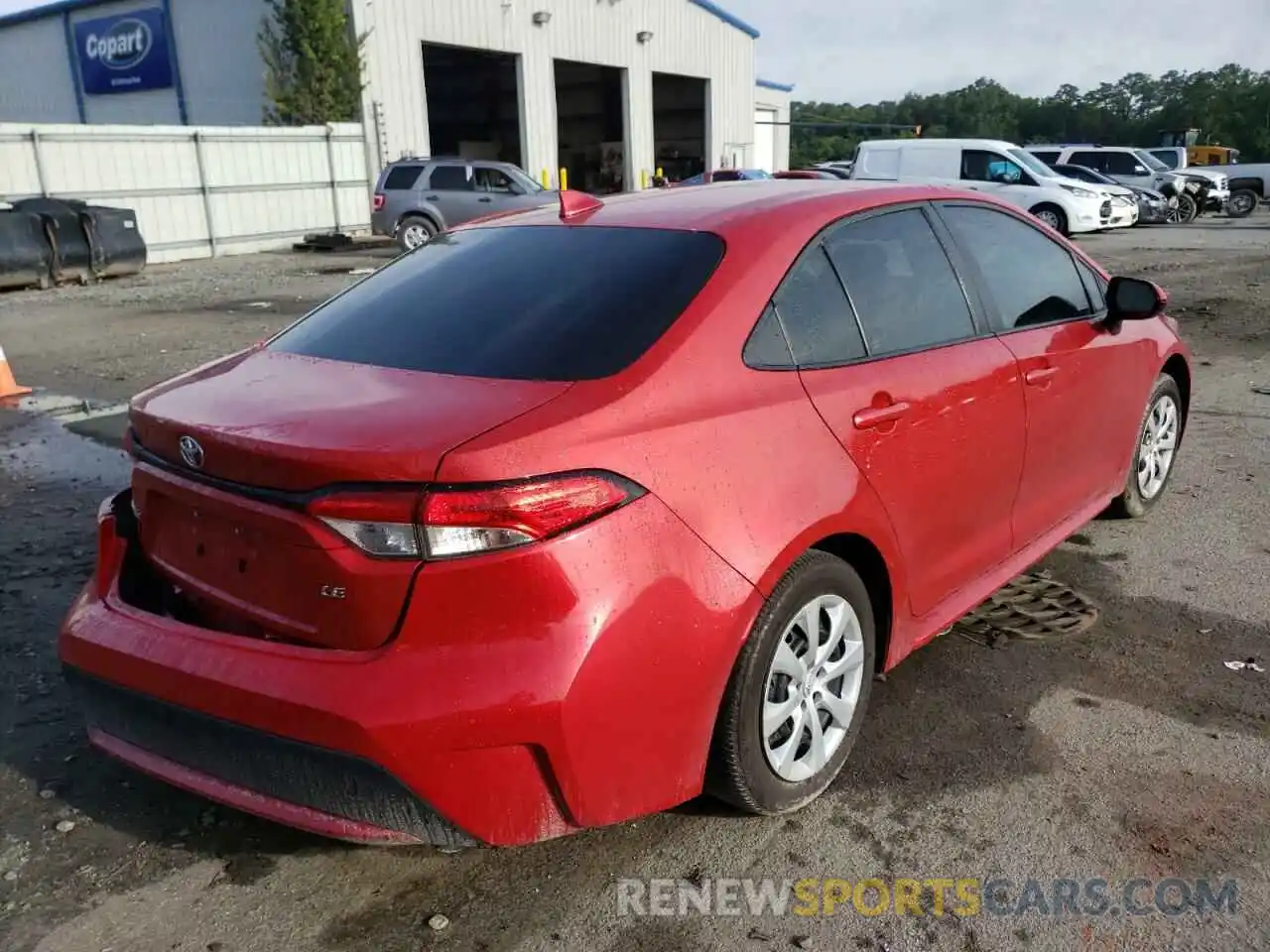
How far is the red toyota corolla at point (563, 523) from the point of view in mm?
2154

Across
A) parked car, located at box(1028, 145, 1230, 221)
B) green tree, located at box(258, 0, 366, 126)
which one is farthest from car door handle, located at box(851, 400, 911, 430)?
parked car, located at box(1028, 145, 1230, 221)

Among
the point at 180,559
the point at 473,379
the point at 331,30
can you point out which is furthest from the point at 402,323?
the point at 331,30

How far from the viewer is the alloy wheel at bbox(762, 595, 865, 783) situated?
268cm

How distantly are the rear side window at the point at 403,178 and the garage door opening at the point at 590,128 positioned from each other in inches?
710

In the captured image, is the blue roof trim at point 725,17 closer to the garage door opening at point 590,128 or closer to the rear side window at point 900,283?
the garage door opening at point 590,128

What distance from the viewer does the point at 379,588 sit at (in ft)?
7.12

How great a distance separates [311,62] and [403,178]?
6.53 m

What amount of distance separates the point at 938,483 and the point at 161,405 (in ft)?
7.08

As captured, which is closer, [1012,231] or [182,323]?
[1012,231]

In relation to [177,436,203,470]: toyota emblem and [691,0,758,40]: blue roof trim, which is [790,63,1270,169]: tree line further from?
[177,436,203,470]: toyota emblem

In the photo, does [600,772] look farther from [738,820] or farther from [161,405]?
[161,405]

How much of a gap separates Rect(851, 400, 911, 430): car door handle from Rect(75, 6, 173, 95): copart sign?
29882 mm

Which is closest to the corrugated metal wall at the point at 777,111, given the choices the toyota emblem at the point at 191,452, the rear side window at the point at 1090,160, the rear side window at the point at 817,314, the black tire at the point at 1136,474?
the rear side window at the point at 1090,160

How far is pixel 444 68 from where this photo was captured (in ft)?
125
